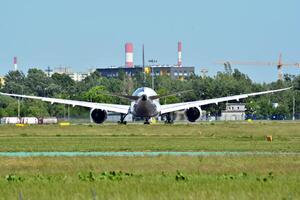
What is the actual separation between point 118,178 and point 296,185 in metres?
6.10

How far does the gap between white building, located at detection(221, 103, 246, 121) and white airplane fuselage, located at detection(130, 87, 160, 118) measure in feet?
214

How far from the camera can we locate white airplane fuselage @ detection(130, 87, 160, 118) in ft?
355

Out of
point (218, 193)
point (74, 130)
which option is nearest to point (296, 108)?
point (74, 130)

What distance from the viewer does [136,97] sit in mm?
108625

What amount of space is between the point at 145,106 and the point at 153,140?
38.5m

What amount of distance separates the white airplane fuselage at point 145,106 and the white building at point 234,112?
65260 mm

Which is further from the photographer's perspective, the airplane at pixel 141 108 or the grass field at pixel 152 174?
the airplane at pixel 141 108

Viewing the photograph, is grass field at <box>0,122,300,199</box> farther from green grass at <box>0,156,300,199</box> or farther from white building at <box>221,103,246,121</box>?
white building at <box>221,103,246,121</box>

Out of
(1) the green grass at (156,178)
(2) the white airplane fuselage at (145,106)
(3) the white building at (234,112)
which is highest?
(3) the white building at (234,112)

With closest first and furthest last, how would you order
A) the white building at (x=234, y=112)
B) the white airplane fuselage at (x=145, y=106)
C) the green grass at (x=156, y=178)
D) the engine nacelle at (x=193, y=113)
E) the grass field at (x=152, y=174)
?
the green grass at (x=156, y=178) < the grass field at (x=152, y=174) < the white airplane fuselage at (x=145, y=106) < the engine nacelle at (x=193, y=113) < the white building at (x=234, y=112)

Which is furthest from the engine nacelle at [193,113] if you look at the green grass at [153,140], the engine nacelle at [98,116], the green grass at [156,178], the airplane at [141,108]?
A: the green grass at [156,178]

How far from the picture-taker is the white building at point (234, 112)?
178m

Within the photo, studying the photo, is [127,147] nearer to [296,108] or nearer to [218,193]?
[218,193]

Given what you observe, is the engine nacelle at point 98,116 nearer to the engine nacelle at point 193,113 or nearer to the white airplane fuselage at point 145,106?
the white airplane fuselage at point 145,106
